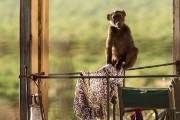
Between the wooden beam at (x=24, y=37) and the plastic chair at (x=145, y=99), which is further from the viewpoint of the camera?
the wooden beam at (x=24, y=37)

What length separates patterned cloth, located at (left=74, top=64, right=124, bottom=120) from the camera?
210 inches

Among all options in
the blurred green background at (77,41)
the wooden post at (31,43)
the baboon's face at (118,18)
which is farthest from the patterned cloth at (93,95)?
the baboon's face at (118,18)

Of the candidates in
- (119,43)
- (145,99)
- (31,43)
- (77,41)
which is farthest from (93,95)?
(77,41)

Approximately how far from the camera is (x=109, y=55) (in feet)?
20.0

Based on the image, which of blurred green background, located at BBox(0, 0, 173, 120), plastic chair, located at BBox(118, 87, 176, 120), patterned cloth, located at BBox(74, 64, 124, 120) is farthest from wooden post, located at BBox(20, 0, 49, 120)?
plastic chair, located at BBox(118, 87, 176, 120)

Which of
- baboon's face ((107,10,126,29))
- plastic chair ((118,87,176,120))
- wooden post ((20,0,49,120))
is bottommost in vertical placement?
plastic chair ((118,87,176,120))

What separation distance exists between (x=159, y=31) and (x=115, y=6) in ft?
2.02

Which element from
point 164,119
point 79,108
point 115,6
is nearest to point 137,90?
point 164,119

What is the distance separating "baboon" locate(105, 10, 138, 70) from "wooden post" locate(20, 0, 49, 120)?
66cm

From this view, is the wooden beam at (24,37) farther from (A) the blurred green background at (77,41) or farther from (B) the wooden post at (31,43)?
(A) the blurred green background at (77,41)

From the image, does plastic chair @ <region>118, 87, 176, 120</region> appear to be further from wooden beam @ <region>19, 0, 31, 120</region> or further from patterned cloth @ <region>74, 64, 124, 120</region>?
wooden beam @ <region>19, 0, 31, 120</region>

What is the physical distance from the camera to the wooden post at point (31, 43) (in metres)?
5.60

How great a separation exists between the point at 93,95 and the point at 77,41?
147 centimetres

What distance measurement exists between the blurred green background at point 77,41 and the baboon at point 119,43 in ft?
1.76
